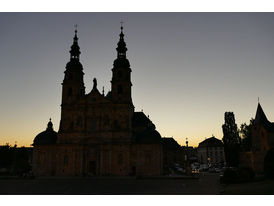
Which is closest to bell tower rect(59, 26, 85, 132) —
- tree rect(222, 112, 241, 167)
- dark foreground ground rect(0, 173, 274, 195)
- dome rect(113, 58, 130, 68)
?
dome rect(113, 58, 130, 68)

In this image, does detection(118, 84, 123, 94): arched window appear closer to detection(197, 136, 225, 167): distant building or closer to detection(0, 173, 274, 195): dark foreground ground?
detection(0, 173, 274, 195): dark foreground ground

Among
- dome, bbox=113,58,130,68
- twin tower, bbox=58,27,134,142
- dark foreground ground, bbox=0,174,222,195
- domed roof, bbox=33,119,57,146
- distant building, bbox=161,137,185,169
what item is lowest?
dark foreground ground, bbox=0,174,222,195

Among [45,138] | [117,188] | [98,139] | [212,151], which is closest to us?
[117,188]

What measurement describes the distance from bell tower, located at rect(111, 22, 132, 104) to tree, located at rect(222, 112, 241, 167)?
23449 millimetres

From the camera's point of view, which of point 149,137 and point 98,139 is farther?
point 98,139

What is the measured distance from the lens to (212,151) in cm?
13112

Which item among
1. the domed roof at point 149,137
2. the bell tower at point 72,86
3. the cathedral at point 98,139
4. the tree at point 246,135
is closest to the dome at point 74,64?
the bell tower at point 72,86

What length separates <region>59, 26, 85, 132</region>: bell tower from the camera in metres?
56.7

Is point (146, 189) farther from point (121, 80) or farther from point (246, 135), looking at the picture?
point (246, 135)

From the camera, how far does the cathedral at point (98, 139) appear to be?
52469 mm

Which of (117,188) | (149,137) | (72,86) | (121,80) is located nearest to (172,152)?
(149,137)

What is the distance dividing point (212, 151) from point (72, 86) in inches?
3601

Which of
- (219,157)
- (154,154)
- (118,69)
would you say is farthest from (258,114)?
(219,157)

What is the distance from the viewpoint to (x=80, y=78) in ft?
197
